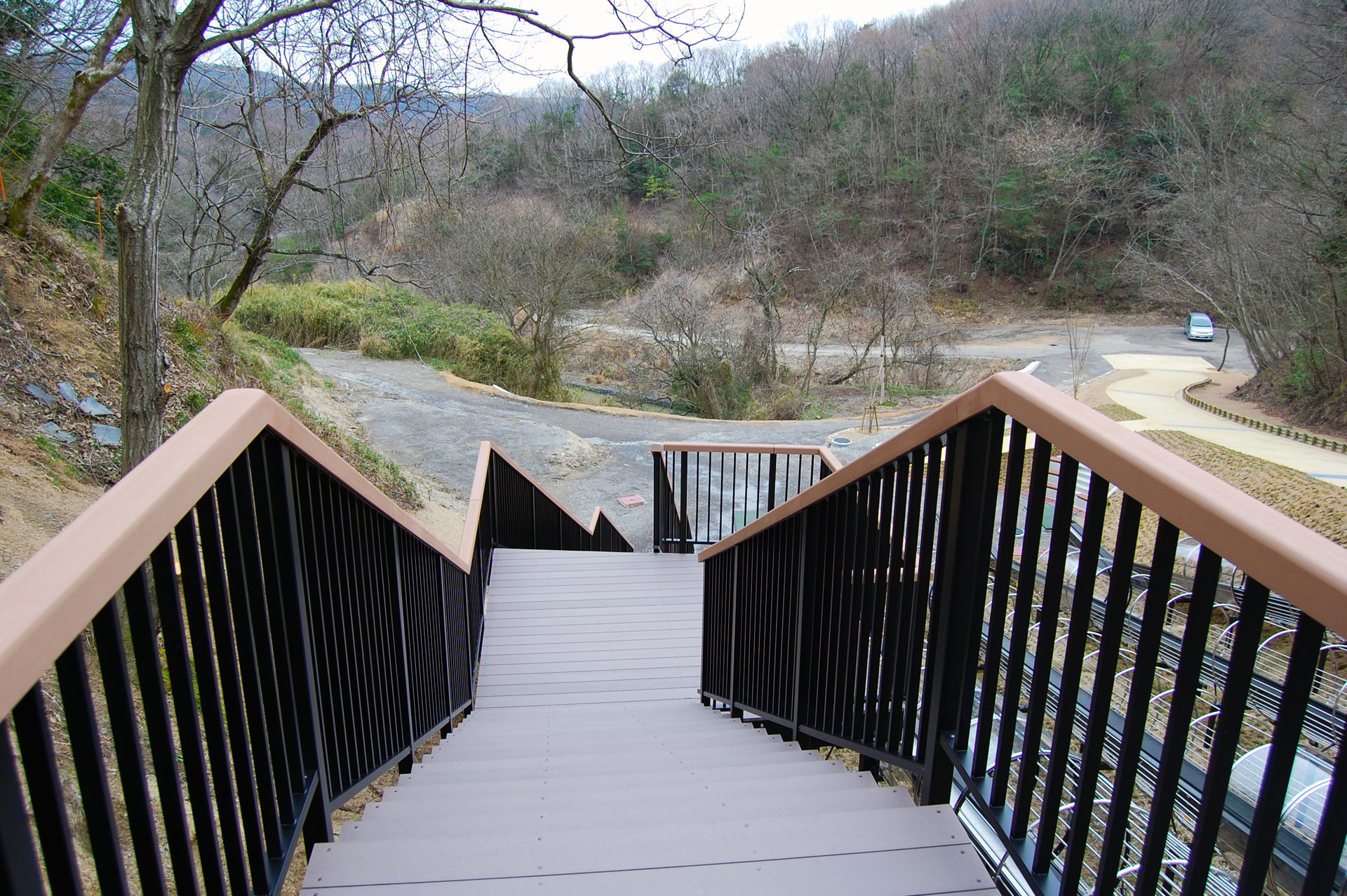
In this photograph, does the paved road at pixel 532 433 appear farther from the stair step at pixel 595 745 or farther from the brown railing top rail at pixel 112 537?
the brown railing top rail at pixel 112 537

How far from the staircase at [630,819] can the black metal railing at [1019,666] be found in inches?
6.5

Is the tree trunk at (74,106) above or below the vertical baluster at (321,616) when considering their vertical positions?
above

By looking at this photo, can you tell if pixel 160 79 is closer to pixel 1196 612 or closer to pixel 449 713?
pixel 449 713

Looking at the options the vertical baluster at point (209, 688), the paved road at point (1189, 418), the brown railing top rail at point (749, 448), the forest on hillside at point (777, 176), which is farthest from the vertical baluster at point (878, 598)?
the paved road at point (1189, 418)

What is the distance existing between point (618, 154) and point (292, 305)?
58.1ft

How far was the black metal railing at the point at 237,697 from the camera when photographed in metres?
0.77

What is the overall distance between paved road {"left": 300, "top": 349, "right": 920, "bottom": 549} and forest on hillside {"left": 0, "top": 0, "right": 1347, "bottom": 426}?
8.02ft

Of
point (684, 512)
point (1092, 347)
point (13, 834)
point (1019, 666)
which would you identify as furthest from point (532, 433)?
point (1092, 347)

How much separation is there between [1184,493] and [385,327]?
21.0 metres

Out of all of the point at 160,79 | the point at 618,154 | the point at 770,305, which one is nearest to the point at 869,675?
the point at 160,79

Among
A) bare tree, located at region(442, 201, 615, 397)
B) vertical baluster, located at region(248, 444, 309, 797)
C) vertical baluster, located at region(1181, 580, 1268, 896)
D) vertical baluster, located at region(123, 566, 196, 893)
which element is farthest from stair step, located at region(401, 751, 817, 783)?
bare tree, located at region(442, 201, 615, 397)

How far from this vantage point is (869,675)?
2.11 m

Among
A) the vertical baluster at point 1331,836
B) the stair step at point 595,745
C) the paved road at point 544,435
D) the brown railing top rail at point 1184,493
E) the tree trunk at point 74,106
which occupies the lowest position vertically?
the paved road at point 544,435

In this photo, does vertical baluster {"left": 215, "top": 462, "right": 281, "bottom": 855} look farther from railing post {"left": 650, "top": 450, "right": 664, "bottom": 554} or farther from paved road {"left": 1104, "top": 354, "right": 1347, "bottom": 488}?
paved road {"left": 1104, "top": 354, "right": 1347, "bottom": 488}
